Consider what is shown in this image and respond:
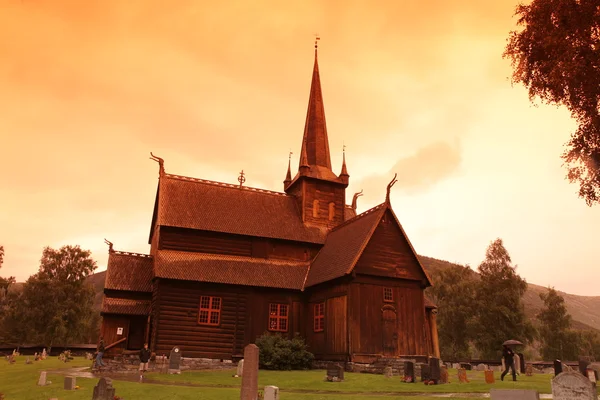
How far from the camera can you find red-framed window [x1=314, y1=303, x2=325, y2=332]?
30741 mm

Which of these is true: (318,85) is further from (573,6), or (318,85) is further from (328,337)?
(573,6)

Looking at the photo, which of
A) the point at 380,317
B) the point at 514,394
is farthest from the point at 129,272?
the point at 514,394

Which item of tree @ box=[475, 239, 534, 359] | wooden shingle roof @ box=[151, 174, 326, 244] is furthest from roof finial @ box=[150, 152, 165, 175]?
tree @ box=[475, 239, 534, 359]

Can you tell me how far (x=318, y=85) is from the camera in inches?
1842

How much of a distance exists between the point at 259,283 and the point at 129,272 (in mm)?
9888

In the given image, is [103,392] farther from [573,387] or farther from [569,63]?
[569,63]

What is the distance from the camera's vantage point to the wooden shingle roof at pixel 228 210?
1341 inches

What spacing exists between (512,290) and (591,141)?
44561 mm

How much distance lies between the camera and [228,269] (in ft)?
106

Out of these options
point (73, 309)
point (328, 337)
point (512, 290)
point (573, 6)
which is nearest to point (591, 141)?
point (573, 6)

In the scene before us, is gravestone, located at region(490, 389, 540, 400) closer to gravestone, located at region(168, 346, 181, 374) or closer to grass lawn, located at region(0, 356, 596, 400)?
grass lawn, located at region(0, 356, 596, 400)

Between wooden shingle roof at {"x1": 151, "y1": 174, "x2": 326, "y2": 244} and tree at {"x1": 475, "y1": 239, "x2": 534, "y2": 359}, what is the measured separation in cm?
3362

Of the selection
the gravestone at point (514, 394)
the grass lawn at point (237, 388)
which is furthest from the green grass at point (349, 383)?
the gravestone at point (514, 394)

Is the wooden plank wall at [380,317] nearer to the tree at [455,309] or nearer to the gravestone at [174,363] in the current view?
the gravestone at [174,363]
